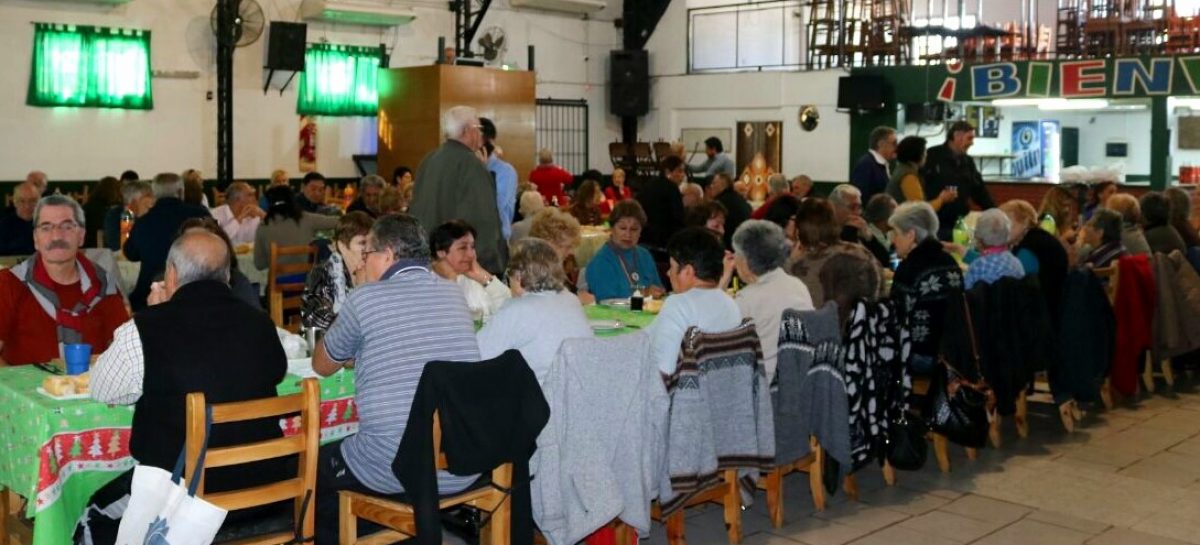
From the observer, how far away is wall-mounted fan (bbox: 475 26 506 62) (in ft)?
50.2

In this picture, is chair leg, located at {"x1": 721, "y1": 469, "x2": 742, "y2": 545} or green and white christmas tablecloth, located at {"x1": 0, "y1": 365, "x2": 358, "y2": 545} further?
chair leg, located at {"x1": 721, "y1": 469, "x2": 742, "y2": 545}

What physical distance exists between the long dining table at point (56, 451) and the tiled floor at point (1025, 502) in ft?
6.41

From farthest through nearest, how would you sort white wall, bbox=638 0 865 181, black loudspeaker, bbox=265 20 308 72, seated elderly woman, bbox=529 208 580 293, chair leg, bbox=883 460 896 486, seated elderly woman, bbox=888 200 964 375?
white wall, bbox=638 0 865 181, black loudspeaker, bbox=265 20 308 72, seated elderly woman, bbox=529 208 580 293, seated elderly woman, bbox=888 200 964 375, chair leg, bbox=883 460 896 486

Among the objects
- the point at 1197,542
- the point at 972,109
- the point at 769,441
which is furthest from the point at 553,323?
the point at 972,109

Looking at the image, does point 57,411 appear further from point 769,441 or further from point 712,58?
point 712,58

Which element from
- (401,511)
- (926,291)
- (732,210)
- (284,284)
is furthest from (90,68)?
(401,511)

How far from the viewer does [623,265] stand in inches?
241

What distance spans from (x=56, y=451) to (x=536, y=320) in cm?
139

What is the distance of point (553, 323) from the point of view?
3.89 m

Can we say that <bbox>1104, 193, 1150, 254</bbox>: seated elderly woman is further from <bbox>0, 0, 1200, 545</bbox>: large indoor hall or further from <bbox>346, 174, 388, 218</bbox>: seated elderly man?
<bbox>346, 174, 388, 218</bbox>: seated elderly man

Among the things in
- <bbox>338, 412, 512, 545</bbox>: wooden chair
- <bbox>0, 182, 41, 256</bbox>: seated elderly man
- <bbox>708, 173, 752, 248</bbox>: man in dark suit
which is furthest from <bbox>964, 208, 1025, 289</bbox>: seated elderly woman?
<bbox>0, 182, 41, 256</bbox>: seated elderly man

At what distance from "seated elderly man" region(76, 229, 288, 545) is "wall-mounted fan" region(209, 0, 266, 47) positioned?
9.61 metres

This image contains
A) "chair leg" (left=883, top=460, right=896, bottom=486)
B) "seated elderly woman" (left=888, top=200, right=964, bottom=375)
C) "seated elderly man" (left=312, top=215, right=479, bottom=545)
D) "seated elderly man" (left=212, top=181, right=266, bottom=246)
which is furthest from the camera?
"seated elderly man" (left=212, top=181, right=266, bottom=246)

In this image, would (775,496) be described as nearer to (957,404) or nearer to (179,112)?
(957,404)
